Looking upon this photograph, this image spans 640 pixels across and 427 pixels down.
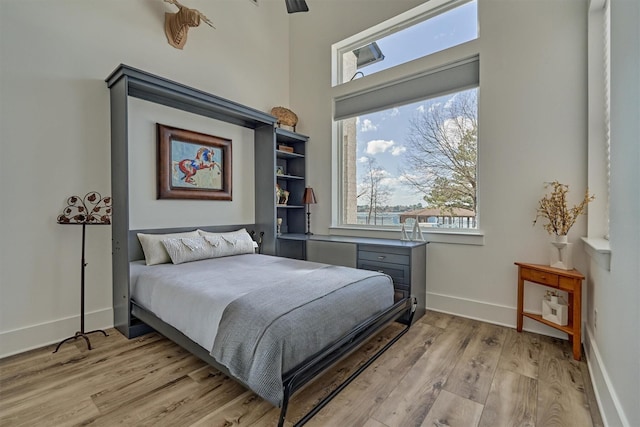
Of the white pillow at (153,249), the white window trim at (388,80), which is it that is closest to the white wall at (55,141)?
the white pillow at (153,249)

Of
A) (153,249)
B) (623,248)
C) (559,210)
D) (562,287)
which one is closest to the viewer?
(623,248)

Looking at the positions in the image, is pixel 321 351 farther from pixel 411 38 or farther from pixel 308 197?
pixel 411 38

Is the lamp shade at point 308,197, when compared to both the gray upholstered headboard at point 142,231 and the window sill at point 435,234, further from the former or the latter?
the gray upholstered headboard at point 142,231

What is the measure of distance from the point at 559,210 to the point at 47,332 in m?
4.27

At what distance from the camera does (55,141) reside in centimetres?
241

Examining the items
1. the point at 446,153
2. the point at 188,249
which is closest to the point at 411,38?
the point at 446,153

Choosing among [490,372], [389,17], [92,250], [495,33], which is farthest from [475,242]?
[92,250]

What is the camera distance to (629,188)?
4.20 ft

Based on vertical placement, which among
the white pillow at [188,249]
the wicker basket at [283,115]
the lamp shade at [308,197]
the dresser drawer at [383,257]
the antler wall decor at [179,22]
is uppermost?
the antler wall decor at [179,22]

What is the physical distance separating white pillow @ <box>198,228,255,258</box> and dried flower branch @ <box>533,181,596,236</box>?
290 cm

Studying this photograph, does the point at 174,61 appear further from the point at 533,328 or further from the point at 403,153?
the point at 533,328

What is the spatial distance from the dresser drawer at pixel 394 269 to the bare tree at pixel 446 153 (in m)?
0.87

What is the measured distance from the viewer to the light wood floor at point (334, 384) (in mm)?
1527

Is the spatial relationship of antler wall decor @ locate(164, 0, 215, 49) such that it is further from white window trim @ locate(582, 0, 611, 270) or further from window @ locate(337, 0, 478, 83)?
white window trim @ locate(582, 0, 611, 270)
